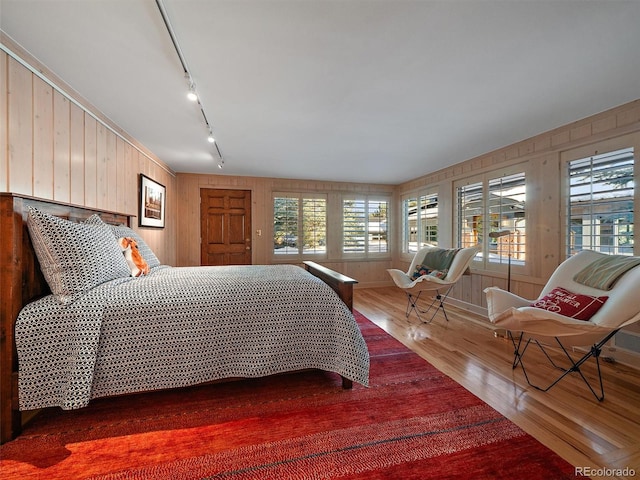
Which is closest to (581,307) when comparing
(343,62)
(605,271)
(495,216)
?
(605,271)

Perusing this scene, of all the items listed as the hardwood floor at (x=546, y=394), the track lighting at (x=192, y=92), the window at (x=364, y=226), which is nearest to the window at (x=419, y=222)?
the window at (x=364, y=226)

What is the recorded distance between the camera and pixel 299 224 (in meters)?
5.43

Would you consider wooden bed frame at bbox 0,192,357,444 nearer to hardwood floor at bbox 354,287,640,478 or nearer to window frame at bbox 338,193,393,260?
hardwood floor at bbox 354,287,640,478

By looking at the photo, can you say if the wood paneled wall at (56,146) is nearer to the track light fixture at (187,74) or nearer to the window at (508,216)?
the track light fixture at (187,74)

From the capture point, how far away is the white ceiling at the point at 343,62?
1.44 m

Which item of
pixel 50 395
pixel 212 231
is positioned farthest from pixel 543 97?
pixel 212 231

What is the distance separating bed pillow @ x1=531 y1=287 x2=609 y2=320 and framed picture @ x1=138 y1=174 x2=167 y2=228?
436 centimetres

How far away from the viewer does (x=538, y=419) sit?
64.4 inches

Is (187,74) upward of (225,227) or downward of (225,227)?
upward

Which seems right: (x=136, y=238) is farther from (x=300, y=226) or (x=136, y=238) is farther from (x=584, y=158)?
(x=584, y=158)

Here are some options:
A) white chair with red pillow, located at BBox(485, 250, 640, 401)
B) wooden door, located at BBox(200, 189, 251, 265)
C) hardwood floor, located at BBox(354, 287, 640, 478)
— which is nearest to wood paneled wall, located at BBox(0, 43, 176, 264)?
wooden door, located at BBox(200, 189, 251, 265)

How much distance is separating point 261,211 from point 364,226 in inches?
84.5

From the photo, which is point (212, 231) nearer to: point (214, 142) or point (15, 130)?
point (214, 142)

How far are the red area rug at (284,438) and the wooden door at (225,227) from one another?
335 cm
